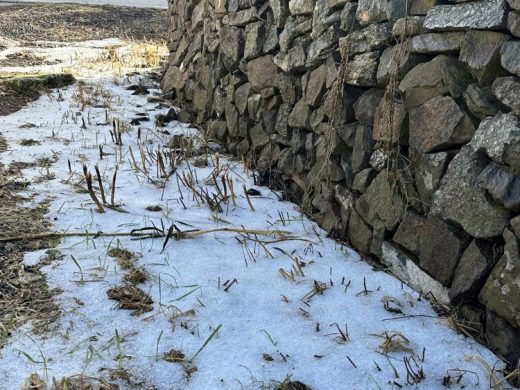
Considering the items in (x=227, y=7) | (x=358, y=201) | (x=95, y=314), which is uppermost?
(x=227, y=7)

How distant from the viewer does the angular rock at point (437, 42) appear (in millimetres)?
2403

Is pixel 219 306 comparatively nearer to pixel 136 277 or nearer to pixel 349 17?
pixel 136 277

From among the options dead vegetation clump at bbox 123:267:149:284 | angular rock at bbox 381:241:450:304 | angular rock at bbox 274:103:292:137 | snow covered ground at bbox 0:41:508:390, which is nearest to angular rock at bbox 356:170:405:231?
angular rock at bbox 381:241:450:304

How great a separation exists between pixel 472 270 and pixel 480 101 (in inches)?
26.9

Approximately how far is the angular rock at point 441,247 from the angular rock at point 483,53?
64 centimetres

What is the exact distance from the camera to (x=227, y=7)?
15.3ft

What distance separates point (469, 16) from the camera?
2320mm

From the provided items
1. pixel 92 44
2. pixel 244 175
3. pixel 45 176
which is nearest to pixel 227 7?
pixel 244 175

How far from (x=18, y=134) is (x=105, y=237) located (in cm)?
230

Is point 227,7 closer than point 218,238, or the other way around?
point 218,238

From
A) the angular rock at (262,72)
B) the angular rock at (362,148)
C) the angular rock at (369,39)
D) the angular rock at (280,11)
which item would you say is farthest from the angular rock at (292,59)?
the angular rock at (362,148)

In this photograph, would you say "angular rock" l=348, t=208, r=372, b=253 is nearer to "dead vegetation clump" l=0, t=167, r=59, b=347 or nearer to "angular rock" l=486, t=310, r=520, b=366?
"angular rock" l=486, t=310, r=520, b=366

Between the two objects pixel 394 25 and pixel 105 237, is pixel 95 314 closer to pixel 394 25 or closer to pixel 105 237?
pixel 105 237

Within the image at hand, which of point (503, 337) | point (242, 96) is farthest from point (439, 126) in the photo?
point (242, 96)
